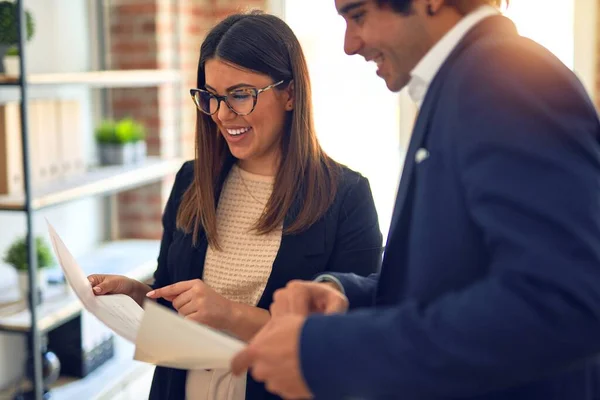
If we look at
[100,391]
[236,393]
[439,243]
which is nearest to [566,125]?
[439,243]

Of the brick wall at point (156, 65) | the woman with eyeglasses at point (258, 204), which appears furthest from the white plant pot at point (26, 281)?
the woman with eyeglasses at point (258, 204)

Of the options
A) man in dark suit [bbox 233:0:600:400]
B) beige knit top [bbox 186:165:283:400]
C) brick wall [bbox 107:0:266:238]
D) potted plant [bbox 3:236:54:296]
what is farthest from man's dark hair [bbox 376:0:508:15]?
brick wall [bbox 107:0:266:238]

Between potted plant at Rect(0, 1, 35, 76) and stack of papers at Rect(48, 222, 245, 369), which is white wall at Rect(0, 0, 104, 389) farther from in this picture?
stack of papers at Rect(48, 222, 245, 369)

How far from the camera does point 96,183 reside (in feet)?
10.2

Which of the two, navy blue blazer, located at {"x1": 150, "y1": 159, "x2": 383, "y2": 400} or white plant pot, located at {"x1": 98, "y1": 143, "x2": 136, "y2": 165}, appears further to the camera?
white plant pot, located at {"x1": 98, "y1": 143, "x2": 136, "y2": 165}

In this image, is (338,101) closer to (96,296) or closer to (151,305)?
(96,296)

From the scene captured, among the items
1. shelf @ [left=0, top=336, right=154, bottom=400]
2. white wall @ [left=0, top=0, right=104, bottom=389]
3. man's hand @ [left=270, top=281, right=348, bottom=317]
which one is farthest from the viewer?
white wall @ [left=0, top=0, right=104, bottom=389]

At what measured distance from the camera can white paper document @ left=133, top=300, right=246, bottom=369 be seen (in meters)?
1.02

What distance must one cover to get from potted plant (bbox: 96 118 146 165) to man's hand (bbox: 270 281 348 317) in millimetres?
2525

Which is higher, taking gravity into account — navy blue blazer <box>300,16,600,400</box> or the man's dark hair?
the man's dark hair

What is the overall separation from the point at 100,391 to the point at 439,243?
2415 mm

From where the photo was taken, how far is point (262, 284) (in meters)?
1.66

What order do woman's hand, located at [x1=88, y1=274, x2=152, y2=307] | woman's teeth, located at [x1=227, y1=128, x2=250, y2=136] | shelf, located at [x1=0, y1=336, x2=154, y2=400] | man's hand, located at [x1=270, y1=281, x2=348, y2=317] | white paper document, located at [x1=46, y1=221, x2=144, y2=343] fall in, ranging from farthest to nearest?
shelf, located at [x1=0, y1=336, x2=154, y2=400] < woman's teeth, located at [x1=227, y1=128, x2=250, y2=136] < woman's hand, located at [x1=88, y1=274, x2=152, y2=307] < white paper document, located at [x1=46, y1=221, x2=144, y2=343] < man's hand, located at [x1=270, y1=281, x2=348, y2=317]

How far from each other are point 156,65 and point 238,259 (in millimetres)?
2386
